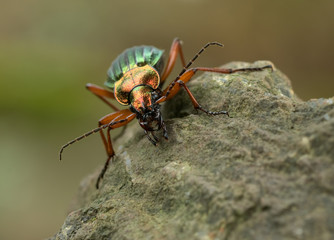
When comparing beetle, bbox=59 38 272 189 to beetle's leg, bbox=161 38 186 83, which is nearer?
beetle, bbox=59 38 272 189

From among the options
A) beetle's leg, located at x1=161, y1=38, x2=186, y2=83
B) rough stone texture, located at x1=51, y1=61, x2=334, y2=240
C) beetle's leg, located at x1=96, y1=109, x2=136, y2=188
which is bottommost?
rough stone texture, located at x1=51, y1=61, x2=334, y2=240

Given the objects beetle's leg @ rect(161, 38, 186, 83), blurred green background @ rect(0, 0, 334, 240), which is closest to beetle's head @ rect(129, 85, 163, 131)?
beetle's leg @ rect(161, 38, 186, 83)

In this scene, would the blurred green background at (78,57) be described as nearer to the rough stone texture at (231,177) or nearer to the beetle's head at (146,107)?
the beetle's head at (146,107)

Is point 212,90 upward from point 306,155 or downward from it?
upward

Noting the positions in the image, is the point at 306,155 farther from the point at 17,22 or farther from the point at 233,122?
the point at 17,22

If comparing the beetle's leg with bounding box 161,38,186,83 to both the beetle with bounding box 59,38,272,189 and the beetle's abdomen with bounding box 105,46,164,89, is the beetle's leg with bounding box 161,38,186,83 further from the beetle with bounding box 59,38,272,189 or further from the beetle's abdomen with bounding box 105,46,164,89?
the beetle's abdomen with bounding box 105,46,164,89

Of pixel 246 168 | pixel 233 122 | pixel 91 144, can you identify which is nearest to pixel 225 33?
pixel 91 144
